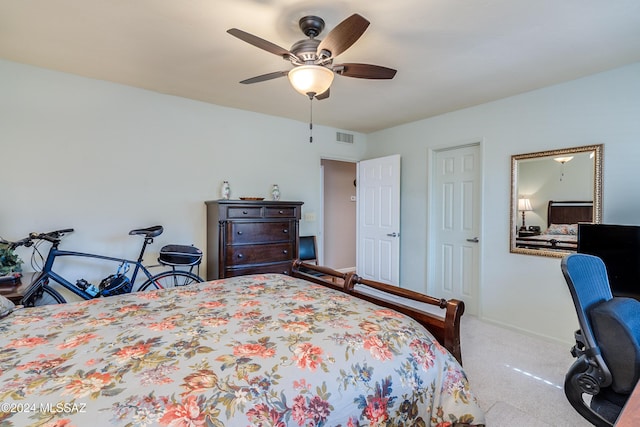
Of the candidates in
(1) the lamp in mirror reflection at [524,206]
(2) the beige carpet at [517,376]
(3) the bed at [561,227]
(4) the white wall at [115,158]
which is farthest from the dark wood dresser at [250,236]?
(3) the bed at [561,227]

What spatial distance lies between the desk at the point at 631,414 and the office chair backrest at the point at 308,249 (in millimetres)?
3455

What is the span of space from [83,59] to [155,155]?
1.00 m

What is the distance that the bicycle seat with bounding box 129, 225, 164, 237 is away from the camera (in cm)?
294

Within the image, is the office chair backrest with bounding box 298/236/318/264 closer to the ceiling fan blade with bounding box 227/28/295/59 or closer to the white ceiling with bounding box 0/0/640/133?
the white ceiling with bounding box 0/0/640/133

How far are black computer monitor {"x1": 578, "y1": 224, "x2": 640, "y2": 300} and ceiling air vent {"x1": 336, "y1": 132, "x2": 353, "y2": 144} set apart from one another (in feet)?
10.4

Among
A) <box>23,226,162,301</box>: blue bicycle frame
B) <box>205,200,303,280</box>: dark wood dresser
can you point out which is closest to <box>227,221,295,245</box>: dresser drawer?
<box>205,200,303,280</box>: dark wood dresser

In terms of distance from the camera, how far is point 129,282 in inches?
115

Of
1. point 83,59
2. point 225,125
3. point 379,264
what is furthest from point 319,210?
point 83,59

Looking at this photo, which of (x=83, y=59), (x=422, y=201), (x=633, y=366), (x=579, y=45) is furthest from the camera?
(x=422, y=201)

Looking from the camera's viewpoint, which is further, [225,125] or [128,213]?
[225,125]

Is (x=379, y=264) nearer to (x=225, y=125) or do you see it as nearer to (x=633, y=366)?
(x=225, y=125)

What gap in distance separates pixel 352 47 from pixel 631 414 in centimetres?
239

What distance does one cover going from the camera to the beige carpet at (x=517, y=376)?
1.92m

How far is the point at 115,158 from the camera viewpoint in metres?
3.04
